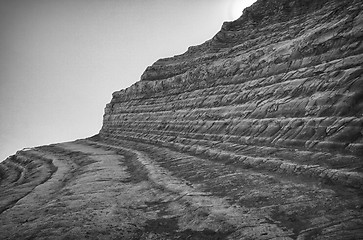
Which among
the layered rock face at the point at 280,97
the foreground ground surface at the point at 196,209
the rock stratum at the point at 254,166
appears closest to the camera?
the foreground ground surface at the point at 196,209

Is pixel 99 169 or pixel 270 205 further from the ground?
pixel 99 169

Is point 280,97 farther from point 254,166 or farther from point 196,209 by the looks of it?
point 196,209

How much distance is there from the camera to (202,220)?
231 inches

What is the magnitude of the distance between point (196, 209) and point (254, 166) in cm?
364

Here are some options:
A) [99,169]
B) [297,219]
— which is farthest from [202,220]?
[99,169]

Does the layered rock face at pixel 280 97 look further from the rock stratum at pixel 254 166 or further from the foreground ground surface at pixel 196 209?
the foreground ground surface at pixel 196 209

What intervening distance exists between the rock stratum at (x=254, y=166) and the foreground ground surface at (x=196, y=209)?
→ 3 centimetres

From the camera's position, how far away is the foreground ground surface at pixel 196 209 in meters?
4.87

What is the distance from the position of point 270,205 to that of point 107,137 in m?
28.4

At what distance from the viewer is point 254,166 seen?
358 inches

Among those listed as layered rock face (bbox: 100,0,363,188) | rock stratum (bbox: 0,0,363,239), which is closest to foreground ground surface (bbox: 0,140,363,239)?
rock stratum (bbox: 0,0,363,239)

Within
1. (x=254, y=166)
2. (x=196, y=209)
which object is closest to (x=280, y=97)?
(x=254, y=166)

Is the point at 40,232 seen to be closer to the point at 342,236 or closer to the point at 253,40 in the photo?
the point at 342,236

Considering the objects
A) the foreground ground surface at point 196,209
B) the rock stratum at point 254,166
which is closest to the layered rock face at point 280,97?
the rock stratum at point 254,166
